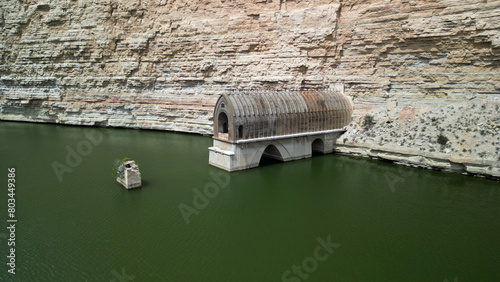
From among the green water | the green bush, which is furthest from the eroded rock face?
the green water

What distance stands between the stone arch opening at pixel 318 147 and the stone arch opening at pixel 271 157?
3903 mm

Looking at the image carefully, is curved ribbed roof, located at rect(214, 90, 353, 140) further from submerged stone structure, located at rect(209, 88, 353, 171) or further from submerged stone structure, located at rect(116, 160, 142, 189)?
submerged stone structure, located at rect(116, 160, 142, 189)

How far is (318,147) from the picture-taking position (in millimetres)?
26844

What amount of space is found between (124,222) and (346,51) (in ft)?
Result: 77.9

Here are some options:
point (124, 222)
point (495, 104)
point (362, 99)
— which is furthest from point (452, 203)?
point (124, 222)

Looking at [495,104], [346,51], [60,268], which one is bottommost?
[60,268]

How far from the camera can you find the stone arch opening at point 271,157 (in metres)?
24.1

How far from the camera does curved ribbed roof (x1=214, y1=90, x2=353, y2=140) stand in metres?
21.5

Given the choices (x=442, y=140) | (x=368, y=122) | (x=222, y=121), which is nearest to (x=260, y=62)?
(x=222, y=121)

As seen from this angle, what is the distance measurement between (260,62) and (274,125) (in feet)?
40.9

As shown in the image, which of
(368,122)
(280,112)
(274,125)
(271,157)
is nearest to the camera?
(274,125)

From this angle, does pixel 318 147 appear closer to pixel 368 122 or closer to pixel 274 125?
pixel 368 122

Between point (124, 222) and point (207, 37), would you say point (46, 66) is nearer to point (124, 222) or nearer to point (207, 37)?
point (207, 37)

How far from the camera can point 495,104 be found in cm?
2177
